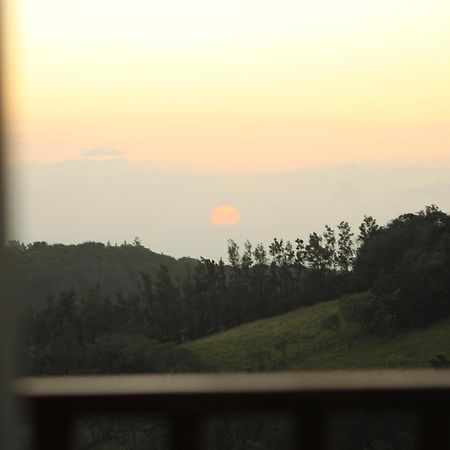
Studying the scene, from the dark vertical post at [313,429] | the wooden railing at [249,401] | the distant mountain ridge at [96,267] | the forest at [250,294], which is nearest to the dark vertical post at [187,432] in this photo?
the wooden railing at [249,401]

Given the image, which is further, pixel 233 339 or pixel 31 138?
pixel 233 339

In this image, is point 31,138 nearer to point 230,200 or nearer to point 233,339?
point 233,339

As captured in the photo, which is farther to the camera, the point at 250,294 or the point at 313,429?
the point at 250,294

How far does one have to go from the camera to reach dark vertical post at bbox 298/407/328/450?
1.06 meters

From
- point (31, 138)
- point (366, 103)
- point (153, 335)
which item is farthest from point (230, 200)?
point (31, 138)

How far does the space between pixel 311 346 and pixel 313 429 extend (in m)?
37.4

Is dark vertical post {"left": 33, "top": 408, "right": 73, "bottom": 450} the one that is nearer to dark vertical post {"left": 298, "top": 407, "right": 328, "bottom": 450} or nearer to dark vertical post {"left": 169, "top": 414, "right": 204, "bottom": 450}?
dark vertical post {"left": 169, "top": 414, "right": 204, "bottom": 450}

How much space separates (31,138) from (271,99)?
145ft

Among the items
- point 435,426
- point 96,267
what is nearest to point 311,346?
point 96,267

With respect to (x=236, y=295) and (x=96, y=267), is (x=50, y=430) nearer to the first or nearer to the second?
(x=96, y=267)

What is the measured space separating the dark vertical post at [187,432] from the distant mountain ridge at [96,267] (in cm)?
3231

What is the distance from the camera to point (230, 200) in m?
41.1

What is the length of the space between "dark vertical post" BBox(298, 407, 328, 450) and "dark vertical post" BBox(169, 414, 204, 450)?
0.13 m

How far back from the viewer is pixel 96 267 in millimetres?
41219
